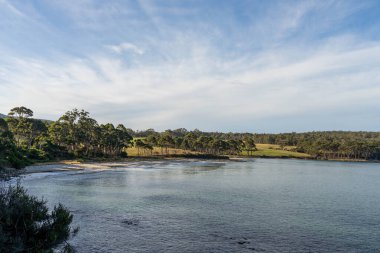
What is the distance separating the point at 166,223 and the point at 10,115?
133433 mm

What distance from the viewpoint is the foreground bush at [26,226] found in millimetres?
16931

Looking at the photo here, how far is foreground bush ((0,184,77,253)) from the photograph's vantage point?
55.5 ft

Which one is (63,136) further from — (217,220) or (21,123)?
(217,220)

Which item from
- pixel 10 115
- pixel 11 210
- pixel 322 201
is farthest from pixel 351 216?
pixel 10 115

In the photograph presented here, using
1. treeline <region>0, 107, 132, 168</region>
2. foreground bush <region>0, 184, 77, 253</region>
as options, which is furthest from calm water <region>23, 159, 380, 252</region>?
treeline <region>0, 107, 132, 168</region>

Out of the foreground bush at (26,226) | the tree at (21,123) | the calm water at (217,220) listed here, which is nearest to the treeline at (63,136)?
the tree at (21,123)

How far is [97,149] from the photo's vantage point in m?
174

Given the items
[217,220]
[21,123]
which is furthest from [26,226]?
[21,123]

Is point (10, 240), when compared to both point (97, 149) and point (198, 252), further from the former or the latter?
point (97, 149)

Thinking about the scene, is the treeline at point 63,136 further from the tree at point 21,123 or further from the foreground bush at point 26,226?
the foreground bush at point 26,226

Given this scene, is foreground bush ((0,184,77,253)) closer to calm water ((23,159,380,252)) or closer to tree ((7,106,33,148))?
calm water ((23,159,380,252))

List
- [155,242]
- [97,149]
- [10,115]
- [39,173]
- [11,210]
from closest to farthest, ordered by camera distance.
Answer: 1. [11,210]
2. [155,242]
3. [39,173]
4. [10,115]
5. [97,149]

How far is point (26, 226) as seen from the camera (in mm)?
18469

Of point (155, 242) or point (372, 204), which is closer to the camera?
point (155, 242)
